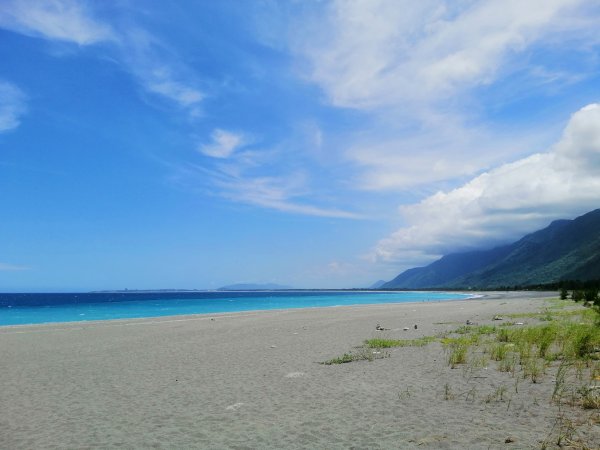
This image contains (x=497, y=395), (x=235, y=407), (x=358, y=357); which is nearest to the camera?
(x=497, y=395)

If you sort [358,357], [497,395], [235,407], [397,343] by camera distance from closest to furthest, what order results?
[497,395]
[235,407]
[358,357]
[397,343]

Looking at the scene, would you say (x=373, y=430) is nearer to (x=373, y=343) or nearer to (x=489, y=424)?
(x=489, y=424)

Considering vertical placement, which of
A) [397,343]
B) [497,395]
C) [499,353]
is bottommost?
[397,343]

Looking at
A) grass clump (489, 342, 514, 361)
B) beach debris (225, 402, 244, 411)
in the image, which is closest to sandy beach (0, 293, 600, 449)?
beach debris (225, 402, 244, 411)

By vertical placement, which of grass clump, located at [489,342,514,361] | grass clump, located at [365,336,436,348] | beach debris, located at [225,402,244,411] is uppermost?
grass clump, located at [489,342,514,361]

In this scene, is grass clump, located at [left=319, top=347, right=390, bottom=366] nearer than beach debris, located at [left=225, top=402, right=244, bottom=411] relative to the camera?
No

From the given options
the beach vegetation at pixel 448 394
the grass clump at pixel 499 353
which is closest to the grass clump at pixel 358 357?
the grass clump at pixel 499 353

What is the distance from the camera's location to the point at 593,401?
7.63 metres

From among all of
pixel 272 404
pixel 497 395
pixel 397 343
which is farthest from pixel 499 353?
pixel 272 404

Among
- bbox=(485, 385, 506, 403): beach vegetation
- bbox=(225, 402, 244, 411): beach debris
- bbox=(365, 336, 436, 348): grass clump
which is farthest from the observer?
bbox=(365, 336, 436, 348): grass clump

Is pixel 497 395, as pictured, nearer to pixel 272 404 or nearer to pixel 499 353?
pixel 499 353

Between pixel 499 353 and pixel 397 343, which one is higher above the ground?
pixel 499 353

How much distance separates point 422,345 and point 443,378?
646cm

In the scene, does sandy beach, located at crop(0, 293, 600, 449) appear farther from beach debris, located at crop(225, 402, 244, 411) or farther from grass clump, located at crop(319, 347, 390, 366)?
grass clump, located at crop(319, 347, 390, 366)
